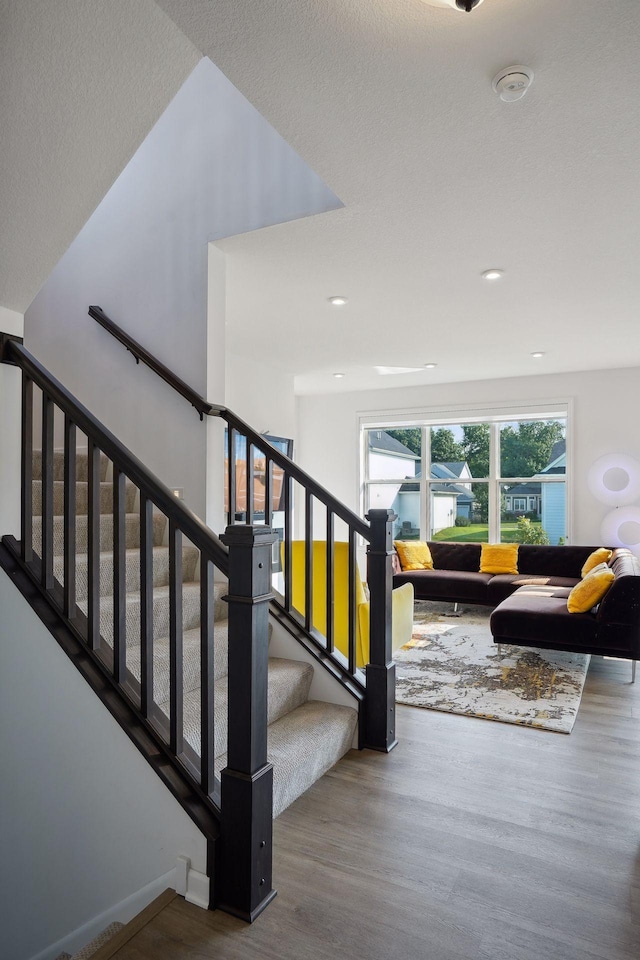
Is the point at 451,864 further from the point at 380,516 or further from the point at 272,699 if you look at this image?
the point at 380,516

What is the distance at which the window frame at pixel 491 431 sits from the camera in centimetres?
674

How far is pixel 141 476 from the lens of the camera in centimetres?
189

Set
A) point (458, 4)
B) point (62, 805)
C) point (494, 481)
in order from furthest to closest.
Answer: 1. point (494, 481)
2. point (62, 805)
3. point (458, 4)

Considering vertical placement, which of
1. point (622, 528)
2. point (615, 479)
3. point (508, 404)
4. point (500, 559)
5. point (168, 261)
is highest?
point (168, 261)

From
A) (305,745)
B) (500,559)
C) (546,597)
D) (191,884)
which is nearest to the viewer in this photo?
(191,884)

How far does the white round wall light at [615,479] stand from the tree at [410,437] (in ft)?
7.02

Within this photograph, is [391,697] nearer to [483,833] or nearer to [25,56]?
[483,833]

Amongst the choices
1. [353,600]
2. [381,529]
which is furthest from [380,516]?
[353,600]

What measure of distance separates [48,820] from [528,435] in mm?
6355

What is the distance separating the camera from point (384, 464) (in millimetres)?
8062

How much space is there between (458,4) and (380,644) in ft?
7.62

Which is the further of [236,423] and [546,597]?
[546,597]

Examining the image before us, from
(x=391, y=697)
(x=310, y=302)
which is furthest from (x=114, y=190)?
(x=391, y=697)

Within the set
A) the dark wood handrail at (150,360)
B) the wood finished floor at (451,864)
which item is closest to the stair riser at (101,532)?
the dark wood handrail at (150,360)
